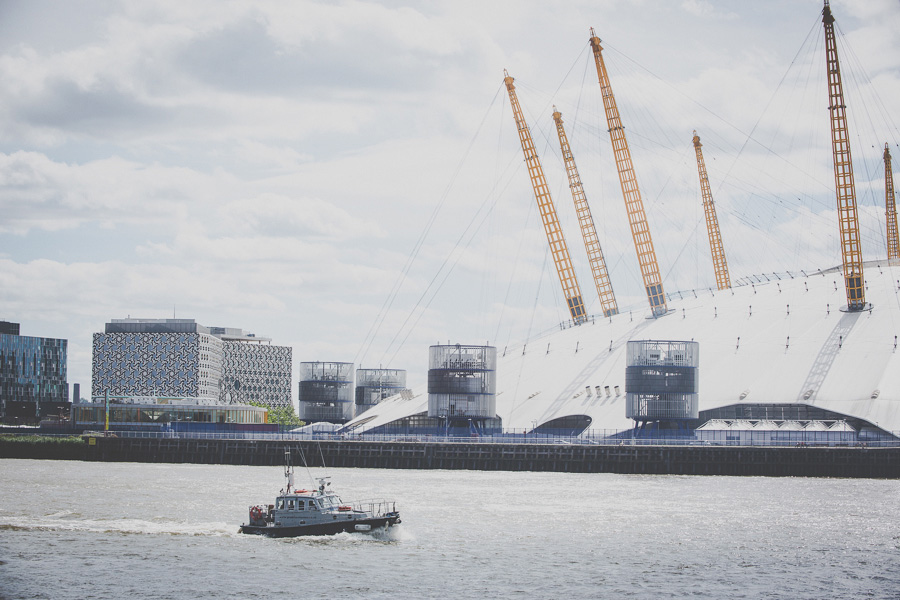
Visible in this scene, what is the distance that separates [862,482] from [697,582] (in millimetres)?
59689

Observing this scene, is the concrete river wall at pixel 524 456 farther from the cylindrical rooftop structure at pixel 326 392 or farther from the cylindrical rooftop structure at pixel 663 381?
the cylindrical rooftop structure at pixel 326 392

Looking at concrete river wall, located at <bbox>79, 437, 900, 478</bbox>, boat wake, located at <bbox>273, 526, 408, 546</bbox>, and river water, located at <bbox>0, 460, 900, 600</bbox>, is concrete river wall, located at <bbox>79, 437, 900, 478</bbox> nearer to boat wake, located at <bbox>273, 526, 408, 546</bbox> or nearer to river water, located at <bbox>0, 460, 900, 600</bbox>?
river water, located at <bbox>0, 460, 900, 600</bbox>

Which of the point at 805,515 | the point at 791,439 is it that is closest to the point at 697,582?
the point at 805,515

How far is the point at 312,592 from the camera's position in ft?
216

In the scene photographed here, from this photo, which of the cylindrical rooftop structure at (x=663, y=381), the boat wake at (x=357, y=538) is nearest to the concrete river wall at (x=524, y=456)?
the cylindrical rooftop structure at (x=663, y=381)

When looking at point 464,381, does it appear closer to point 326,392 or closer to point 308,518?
point 326,392

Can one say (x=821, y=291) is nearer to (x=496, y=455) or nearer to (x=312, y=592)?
(x=496, y=455)

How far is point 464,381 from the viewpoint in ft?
496

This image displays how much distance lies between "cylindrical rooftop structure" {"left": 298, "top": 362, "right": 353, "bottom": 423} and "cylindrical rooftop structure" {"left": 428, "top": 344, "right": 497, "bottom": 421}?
42717mm

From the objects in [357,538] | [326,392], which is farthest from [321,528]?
[326,392]

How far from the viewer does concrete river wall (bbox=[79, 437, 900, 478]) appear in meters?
130

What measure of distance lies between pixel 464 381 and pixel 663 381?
24343 millimetres

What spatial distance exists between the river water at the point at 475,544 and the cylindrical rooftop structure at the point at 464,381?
3426 cm

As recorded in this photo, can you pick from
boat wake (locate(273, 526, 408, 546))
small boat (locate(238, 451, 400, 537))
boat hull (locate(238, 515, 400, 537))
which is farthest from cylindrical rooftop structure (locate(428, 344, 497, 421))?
boat wake (locate(273, 526, 408, 546))
